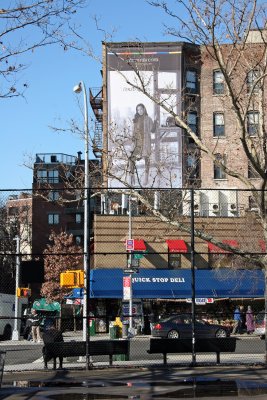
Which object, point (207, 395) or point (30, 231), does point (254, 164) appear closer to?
point (207, 395)

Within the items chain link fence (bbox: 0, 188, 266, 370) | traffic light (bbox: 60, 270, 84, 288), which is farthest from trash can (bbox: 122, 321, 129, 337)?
traffic light (bbox: 60, 270, 84, 288)

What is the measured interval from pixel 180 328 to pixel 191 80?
2106 cm

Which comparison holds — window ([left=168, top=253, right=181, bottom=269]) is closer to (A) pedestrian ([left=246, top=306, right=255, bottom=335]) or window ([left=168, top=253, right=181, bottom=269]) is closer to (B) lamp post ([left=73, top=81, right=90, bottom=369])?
(A) pedestrian ([left=246, top=306, right=255, bottom=335])

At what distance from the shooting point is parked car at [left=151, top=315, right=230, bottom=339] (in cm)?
2974

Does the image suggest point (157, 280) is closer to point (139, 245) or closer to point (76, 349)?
point (139, 245)

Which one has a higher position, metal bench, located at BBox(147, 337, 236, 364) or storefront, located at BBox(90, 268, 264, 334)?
storefront, located at BBox(90, 268, 264, 334)

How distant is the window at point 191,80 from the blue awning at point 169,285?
16.9 metres

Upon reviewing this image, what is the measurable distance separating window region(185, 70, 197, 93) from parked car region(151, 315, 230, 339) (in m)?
19.7

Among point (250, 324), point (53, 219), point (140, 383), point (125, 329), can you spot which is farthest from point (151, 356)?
point (53, 219)

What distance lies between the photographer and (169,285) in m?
31.3

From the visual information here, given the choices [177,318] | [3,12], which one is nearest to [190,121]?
[177,318]

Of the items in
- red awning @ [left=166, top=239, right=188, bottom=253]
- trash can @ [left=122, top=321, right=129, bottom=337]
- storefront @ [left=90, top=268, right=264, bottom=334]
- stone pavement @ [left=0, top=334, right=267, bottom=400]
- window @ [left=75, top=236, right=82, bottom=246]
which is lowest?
trash can @ [left=122, top=321, right=129, bottom=337]

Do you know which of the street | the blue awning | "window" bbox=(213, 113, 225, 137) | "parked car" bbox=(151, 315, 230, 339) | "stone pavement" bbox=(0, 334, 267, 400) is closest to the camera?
"stone pavement" bbox=(0, 334, 267, 400)

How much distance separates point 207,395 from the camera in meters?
11.2
